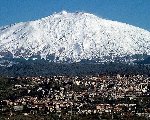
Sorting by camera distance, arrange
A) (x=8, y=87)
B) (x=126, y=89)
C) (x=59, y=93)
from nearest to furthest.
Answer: (x=59, y=93)
(x=126, y=89)
(x=8, y=87)

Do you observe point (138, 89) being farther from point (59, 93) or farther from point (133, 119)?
point (133, 119)

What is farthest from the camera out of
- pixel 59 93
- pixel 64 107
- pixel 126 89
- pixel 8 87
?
pixel 8 87

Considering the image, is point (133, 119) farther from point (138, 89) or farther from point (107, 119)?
point (138, 89)

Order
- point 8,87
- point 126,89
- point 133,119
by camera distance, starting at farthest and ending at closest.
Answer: point 8,87 → point 126,89 → point 133,119

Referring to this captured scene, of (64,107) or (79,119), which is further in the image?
(64,107)

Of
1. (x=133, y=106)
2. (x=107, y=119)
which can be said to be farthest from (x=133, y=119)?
(x=133, y=106)

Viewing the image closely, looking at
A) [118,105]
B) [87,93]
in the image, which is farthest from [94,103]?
[87,93]
